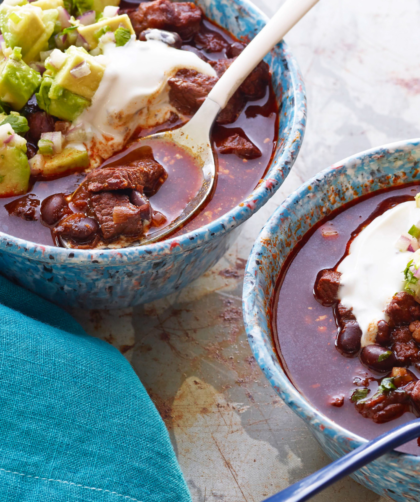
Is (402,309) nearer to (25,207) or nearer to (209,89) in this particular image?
(209,89)

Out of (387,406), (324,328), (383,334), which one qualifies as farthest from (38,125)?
(387,406)

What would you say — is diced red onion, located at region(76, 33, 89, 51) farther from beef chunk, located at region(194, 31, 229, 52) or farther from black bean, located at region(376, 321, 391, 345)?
black bean, located at region(376, 321, 391, 345)

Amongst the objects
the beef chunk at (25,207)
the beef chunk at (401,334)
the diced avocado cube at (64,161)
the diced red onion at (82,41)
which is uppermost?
the beef chunk at (401,334)

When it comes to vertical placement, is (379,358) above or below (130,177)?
above

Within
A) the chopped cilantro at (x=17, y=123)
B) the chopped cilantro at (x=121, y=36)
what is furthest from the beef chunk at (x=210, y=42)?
the chopped cilantro at (x=17, y=123)

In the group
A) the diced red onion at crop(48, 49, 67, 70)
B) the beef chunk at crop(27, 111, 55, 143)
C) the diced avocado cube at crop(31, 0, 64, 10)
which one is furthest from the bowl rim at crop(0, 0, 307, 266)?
the diced avocado cube at crop(31, 0, 64, 10)

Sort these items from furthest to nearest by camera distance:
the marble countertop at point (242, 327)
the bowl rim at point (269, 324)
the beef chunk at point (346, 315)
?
the marble countertop at point (242, 327) < the beef chunk at point (346, 315) < the bowl rim at point (269, 324)

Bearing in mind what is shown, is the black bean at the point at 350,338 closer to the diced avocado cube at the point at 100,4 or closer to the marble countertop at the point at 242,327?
the marble countertop at the point at 242,327

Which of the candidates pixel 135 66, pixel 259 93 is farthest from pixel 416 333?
pixel 135 66
